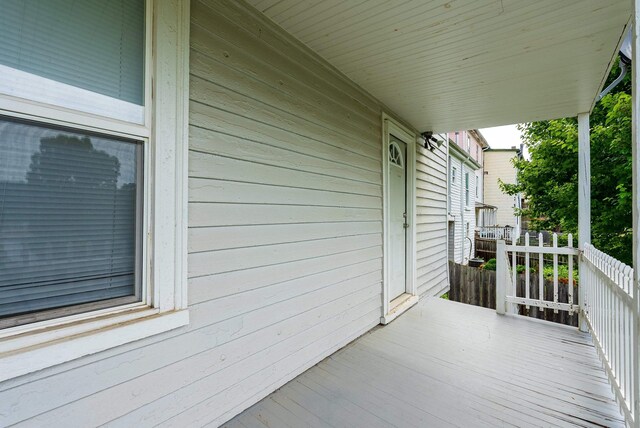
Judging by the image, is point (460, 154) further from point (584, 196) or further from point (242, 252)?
point (242, 252)

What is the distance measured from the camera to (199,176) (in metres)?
1.68

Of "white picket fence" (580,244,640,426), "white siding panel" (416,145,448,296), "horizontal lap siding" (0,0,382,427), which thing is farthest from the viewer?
"white siding panel" (416,145,448,296)

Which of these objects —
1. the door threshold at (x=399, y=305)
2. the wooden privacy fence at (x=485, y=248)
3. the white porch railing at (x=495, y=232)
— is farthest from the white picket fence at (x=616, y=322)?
the white porch railing at (x=495, y=232)

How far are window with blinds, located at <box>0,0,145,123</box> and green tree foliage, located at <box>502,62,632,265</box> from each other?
21.5 feet

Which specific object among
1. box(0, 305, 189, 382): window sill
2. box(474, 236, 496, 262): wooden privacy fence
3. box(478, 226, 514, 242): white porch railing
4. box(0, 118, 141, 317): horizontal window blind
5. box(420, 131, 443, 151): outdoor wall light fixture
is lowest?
box(474, 236, 496, 262): wooden privacy fence

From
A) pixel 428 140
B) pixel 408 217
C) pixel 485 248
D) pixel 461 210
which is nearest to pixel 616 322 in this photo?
pixel 408 217

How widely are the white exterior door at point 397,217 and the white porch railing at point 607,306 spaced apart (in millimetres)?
1193

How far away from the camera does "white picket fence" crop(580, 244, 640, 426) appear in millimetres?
1681

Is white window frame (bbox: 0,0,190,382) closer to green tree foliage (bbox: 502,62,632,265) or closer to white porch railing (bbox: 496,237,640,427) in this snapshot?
white porch railing (bbox: 496,237,640,427)

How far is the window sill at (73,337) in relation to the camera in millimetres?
1077

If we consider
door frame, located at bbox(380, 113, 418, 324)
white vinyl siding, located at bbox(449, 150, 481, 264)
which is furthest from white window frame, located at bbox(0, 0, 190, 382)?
white vinyl siding, located at bbox(449, 150, 481, 264)

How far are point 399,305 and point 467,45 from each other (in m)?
2.96

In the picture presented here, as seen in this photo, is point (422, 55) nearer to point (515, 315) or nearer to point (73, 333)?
point (73, 333)

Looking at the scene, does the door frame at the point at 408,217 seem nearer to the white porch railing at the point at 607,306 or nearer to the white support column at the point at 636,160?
the white porch railing at the point at 607,306
